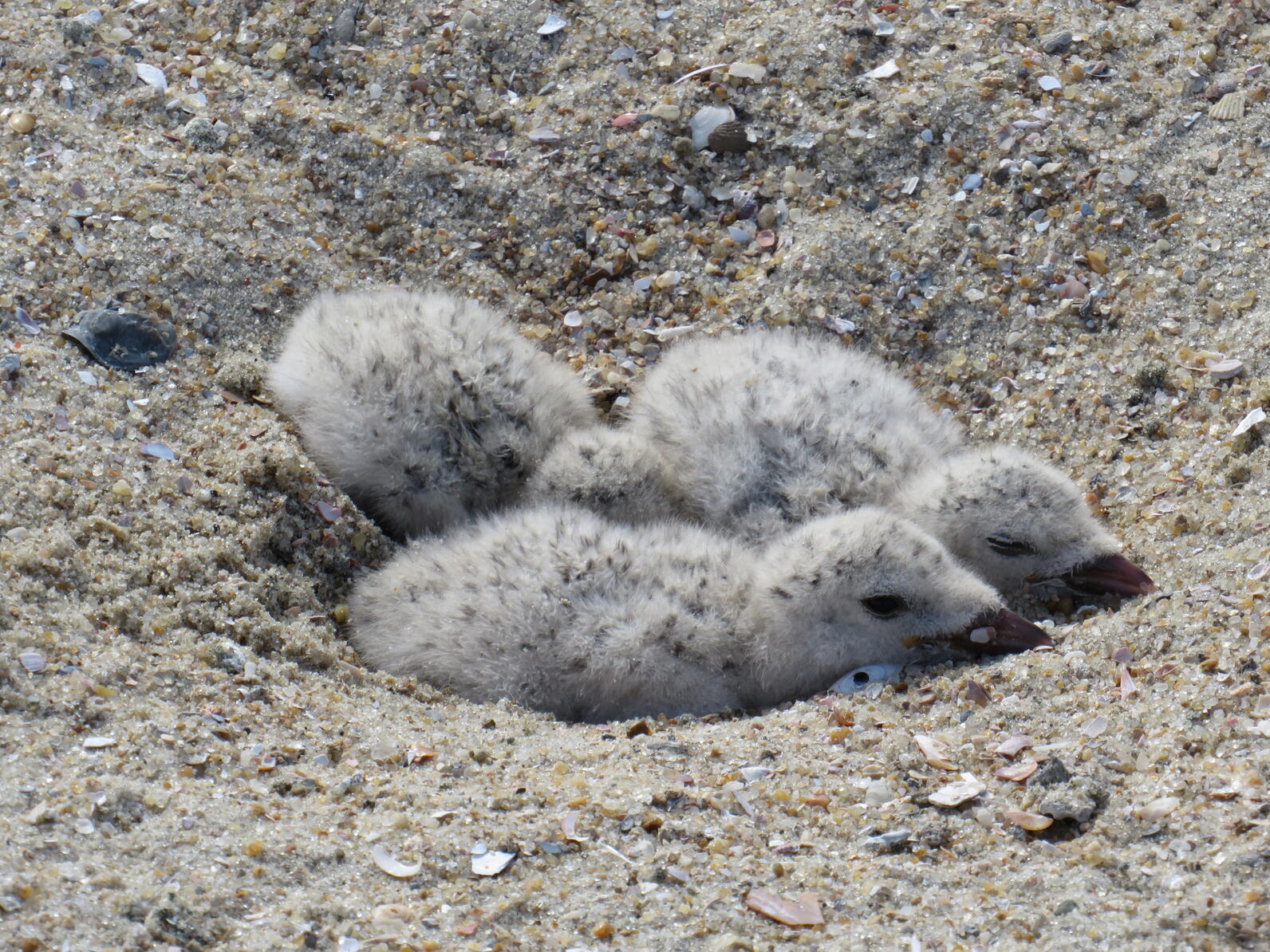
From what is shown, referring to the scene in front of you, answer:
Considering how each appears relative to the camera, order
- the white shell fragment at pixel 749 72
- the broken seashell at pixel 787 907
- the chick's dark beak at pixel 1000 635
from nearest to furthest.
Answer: the broken seashell at pixel 787 907, the chick's dark beak at pixel 1000 635, the white shell fragment at pixel 749 72

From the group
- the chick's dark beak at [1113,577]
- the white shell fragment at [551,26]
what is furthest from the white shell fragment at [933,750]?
the white shell fragment at [551,26]

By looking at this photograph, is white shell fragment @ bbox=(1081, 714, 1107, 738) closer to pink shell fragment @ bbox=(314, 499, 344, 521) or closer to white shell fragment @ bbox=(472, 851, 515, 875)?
white shell fragment @ bbox=(472, 851, 515, 875)

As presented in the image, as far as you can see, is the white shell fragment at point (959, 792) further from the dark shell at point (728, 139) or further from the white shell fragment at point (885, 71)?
the white shell fragment at point (885, 71)

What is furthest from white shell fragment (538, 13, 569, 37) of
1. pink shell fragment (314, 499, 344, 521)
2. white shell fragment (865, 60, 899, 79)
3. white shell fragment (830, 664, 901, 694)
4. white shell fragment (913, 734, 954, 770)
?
white shell fragment (913, 734, 954, 770)

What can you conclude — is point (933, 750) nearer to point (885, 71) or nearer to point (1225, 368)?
point (1225, 368)

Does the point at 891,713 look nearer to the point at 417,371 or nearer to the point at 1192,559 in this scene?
the point at 1192,559

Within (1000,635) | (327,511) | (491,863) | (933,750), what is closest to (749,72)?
(327,511)

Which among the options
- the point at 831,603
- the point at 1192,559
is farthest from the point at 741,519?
the point at 1192,559
